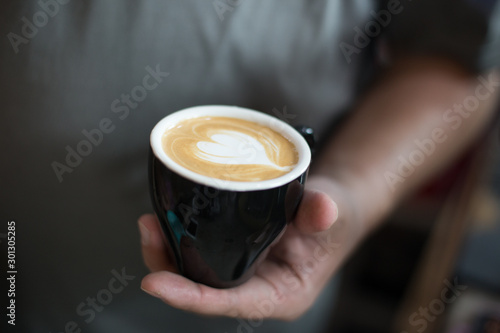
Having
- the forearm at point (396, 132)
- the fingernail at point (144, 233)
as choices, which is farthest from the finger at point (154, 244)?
the forearm at point (396, 132)

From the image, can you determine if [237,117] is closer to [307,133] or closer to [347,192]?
[307,133]

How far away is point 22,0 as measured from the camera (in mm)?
598

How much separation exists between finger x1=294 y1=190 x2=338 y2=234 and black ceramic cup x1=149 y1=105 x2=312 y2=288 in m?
0.01

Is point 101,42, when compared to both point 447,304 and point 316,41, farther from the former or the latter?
point 447,304

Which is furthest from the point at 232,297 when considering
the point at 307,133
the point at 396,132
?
the point at 396,132

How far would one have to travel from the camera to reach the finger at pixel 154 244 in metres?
0.57

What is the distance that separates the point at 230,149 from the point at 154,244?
0.55 ft

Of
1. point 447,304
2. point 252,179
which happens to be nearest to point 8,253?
point 252,179

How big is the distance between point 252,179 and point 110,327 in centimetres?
44

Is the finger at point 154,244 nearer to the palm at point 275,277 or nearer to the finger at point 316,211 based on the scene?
the palm at point 275,277

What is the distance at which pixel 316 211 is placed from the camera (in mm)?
500

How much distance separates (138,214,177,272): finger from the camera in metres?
0.57

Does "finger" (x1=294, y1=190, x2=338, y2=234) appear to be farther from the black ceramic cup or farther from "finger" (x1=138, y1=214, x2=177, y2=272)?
"finger" (x1=138, y1=214, x2=177, y2=272)

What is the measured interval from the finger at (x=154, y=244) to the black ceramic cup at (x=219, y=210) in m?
0.03
